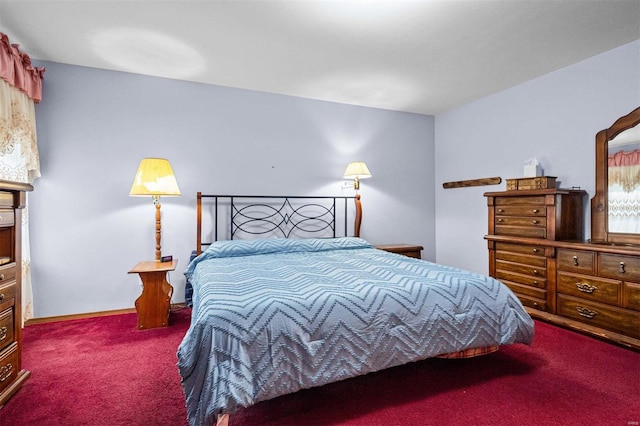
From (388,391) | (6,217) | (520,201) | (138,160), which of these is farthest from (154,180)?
(520,201)

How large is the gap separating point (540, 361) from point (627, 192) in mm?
1645

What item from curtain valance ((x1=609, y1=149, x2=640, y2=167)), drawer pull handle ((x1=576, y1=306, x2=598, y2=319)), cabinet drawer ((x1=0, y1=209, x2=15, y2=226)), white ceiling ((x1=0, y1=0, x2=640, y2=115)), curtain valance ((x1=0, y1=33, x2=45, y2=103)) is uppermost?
white ceiling ((x1=0, y1=0, x2=640, y2=115))

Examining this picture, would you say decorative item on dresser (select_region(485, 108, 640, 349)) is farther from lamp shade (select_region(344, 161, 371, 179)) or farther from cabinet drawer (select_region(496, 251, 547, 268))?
lamp shade (select_region(344, 161, 371, 179))

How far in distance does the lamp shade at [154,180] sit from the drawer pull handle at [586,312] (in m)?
3.54

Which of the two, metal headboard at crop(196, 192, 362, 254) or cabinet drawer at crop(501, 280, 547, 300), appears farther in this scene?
metal headboard at crop(196, 192, 362, 254)

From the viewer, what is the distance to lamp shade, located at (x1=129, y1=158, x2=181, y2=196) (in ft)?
9.12

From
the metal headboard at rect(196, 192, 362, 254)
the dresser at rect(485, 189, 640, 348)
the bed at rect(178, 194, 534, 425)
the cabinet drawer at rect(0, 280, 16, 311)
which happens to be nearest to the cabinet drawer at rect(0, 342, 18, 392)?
the cabinet drawer at rect(0, 280, 16, 311)

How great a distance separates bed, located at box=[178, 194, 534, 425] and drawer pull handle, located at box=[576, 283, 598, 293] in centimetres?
99

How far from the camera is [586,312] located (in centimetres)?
252

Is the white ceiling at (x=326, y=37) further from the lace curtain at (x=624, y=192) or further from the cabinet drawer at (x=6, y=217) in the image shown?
the cabinet drawer at (x=6, y=217)

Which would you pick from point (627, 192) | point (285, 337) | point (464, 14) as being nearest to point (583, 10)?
point (464, 14)

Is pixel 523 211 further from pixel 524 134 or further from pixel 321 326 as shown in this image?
pixel 321 326

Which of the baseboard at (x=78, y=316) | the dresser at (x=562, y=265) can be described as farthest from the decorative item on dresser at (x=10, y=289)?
the dresser at (x=562, y=265)

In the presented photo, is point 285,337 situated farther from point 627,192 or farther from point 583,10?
point 627,192
